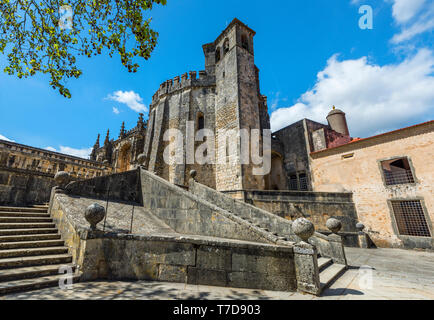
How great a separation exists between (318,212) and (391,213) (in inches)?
162

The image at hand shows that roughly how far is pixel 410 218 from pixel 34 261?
15.6m

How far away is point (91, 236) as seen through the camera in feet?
12.1

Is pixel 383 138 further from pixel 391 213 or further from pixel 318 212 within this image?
pixel 318 212

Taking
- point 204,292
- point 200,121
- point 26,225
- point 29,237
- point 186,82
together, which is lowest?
point 204,292

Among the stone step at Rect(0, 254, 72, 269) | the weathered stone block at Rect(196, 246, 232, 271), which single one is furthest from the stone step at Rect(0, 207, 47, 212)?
the weathered stone block at Rect(196, 246, 232, 271)

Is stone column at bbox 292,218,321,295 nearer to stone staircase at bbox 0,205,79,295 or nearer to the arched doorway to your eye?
stone staircase at bbox 0,205,79,295

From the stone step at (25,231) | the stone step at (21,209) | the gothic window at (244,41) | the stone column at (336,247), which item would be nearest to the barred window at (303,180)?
the stone column at (336,247)

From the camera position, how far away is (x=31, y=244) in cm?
420

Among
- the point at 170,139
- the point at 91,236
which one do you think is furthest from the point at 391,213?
the point at 170,139

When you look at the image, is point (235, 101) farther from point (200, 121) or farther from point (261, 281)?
point (261, 281)

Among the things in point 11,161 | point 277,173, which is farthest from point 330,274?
point 11,161

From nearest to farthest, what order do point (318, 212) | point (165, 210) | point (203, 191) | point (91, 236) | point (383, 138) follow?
point (91, 236)
point (165, 210)
point (203, 191)
point (318, 212)
point (383, 138)

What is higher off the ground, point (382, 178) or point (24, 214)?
point (382, 178)

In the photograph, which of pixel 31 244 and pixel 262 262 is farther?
pixel 31 244
